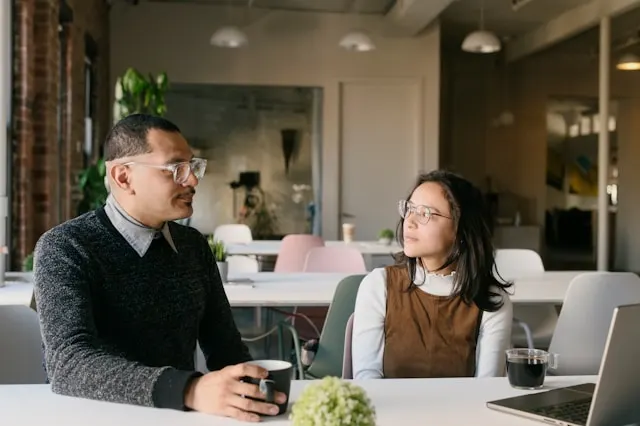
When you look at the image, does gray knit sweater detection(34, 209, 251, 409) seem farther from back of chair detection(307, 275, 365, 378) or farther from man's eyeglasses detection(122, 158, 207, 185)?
back of chair detection(307, 275, 365, 378)

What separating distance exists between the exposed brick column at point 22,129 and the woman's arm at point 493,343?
3.47m

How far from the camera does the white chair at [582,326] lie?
9.14ft

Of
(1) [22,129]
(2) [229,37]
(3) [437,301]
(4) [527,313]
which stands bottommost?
(4) [527,313]

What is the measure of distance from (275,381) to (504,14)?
7941mm

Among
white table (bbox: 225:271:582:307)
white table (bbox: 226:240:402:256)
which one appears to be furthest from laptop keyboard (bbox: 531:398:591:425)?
white table (bbox: 226:240:402:256)

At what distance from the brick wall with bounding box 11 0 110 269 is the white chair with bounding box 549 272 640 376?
3316 millimetres

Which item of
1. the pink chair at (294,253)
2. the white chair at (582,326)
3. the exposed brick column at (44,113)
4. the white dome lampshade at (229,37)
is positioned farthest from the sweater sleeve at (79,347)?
the white dome lampshade at (229,37)

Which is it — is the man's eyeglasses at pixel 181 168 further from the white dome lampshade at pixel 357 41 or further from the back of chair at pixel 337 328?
the white dome lampshade at pixel 357 41

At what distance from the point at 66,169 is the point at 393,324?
14.0 ft

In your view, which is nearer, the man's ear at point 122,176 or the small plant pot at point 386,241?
the man's ear at point 122,176

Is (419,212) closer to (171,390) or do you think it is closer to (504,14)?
(171,390)

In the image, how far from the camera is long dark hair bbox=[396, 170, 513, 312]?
2.04m

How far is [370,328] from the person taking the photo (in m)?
2.04

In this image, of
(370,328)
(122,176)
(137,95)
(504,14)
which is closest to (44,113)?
(137,95)
